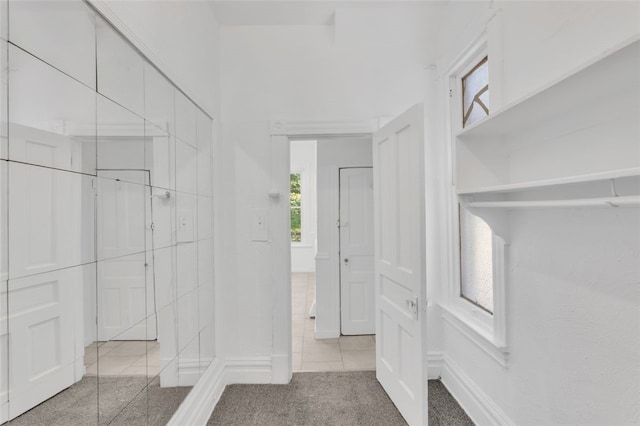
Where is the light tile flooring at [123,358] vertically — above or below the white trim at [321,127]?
below

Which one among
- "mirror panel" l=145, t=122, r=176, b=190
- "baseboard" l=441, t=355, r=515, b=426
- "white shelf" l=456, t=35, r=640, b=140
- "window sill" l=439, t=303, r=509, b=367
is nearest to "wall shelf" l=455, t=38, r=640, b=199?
"white shelf" l=456, t=35, r=640, b=140

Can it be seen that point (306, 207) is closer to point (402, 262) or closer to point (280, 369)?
point (280, 369)

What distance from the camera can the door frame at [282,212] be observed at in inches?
95.0

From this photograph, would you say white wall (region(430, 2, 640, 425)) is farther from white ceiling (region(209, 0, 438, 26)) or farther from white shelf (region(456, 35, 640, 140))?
white ceiling (region(209, 0, 438, 26))

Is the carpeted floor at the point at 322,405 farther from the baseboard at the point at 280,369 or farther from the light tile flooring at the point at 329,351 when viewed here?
the light tile flooring at the point at 329,351

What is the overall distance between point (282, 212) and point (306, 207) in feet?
14.9

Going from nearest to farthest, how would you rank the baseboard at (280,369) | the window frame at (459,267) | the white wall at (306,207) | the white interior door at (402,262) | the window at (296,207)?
1. the window frame at (459,267)
2. the white interior door at (402,262)
3. the baseboard at (280,369)
4. the white wall at (306,207)
5. the window at (296,207)

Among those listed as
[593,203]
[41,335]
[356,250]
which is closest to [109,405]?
[41,335]

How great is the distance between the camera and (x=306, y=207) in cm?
698

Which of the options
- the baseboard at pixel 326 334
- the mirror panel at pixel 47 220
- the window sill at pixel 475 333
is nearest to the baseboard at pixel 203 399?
the mirror panel at pixel 47 220

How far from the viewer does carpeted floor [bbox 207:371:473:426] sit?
197 centimetres

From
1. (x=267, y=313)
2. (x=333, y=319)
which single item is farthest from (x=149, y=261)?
(x=333, y=319)

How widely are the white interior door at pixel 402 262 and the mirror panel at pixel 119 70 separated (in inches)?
56.2

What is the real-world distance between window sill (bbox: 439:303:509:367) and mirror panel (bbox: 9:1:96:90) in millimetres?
2128
